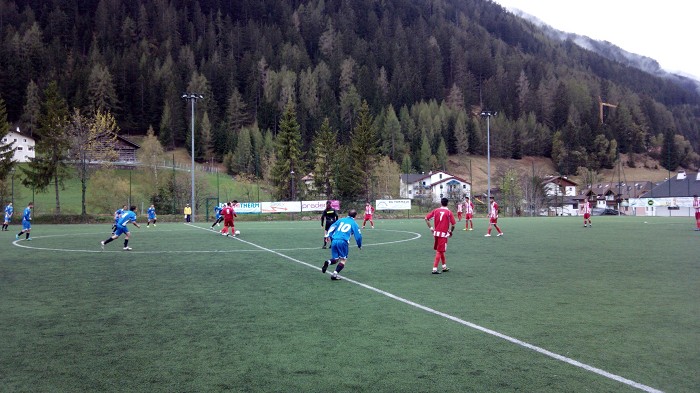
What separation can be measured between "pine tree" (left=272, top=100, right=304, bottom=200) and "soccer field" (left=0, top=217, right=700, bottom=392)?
54071mm

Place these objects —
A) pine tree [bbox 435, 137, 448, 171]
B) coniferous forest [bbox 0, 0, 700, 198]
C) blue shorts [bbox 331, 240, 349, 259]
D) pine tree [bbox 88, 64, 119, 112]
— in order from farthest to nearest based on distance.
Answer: pine tree [bbox 435, 137, 448, 171]
coniferous forest [bbox 0, 0, 700, 198]
pine tree [bbox 88, 64, 119, 112]
blue shorts [bbox 331, 240, 349, 259]

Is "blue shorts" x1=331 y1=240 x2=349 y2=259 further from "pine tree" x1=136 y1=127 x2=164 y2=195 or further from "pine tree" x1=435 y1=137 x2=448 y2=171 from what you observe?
"pine tree" x1=435 y1=137 x2=448 y2=171

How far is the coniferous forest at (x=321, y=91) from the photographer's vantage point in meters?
125

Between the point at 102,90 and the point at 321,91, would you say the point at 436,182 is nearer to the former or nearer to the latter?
the point at 321,91

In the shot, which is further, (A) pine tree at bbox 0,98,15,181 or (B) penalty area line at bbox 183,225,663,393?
(A) pine tree at bbox 0,98,15,181

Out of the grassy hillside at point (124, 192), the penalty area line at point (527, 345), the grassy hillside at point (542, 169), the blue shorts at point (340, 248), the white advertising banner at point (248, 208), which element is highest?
the grassy hillside at point (542, 169)

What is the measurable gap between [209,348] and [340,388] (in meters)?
2.30

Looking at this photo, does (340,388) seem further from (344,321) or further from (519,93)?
(519,93)

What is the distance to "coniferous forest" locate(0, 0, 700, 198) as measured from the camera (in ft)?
409

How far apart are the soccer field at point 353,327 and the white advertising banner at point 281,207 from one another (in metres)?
38.5

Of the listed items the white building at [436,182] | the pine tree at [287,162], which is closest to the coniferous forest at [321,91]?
the white building at [436,182]

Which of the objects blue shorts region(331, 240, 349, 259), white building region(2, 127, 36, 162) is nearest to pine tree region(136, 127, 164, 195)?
white building region(2, 127, 36, 162)

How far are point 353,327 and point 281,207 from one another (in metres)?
47.2

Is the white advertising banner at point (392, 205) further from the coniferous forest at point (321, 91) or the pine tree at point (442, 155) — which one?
the pine tree at point (442, 155)
